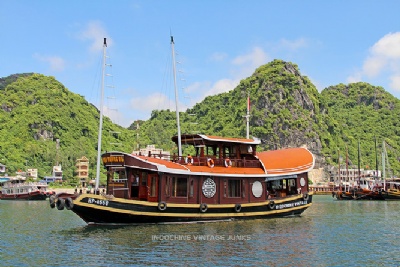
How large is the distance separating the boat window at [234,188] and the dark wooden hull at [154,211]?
0.70 m

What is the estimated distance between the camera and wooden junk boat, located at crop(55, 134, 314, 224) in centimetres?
2228

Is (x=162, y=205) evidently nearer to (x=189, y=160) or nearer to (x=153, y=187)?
(x=153, y=187)

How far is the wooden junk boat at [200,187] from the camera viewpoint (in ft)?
73.1

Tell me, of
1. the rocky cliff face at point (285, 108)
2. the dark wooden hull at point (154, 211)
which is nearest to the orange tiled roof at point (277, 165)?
the dark wooden hull at point (154, 211)

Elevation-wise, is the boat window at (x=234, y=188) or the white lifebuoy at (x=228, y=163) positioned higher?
the white lifebuoy at (x=228, y=163)

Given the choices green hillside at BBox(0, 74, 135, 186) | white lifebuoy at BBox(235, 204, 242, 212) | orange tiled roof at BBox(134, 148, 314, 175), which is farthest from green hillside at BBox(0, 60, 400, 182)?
white lifebuoy at BBox(235, 204, 242, 212)

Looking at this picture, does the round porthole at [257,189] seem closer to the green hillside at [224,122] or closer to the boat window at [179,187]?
the boat window at [179,187]

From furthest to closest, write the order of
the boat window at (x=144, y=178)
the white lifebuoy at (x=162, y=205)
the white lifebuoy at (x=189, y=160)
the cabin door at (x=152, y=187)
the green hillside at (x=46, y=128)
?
the green hillside at (x=46, y=128), the white lifebuoy at (x=189, y=160), the boat window at (x=144, y=178), the cabin door at (x=152, y=187), the white lifebuoy at (x=162, y=205)

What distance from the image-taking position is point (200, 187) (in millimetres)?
24656

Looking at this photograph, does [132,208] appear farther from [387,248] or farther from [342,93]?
[342,93]

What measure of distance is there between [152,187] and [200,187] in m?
2.69

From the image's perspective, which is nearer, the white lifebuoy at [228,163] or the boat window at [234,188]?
the boat window at [234,188]

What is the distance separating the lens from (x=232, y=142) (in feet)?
88.7

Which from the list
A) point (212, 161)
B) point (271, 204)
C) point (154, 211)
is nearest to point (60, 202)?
point (154, 211)
